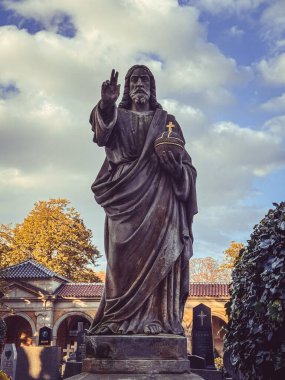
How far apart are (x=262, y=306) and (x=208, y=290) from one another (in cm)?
2833

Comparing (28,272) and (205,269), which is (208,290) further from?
(205,269)

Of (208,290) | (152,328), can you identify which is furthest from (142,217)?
(208,290)

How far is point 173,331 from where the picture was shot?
3.55m

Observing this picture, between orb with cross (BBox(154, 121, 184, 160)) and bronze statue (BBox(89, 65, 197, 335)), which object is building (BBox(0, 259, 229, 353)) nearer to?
bronze statue (BBox(89, 65, 197, 335))

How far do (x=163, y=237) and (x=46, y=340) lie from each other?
23682mm

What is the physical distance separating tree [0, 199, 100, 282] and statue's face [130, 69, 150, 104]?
35118 mm

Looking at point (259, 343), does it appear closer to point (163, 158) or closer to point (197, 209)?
point (197, 209)

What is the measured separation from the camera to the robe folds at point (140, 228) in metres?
3.62

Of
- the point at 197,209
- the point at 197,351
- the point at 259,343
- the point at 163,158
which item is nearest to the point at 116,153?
the point at 163,158

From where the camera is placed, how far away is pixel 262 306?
15.9 ft

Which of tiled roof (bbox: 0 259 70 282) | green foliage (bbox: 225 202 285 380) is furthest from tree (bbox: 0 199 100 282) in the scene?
green foliage (bbox: 225 202 285 380)

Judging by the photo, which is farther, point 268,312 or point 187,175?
point 268,312

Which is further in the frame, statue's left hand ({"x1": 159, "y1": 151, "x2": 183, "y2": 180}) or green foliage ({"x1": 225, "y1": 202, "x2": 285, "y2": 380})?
green foliage ({"x1": 225, "y1": 202, "x2": 285, "y2": 380})

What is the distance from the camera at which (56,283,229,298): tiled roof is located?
3173 cm
